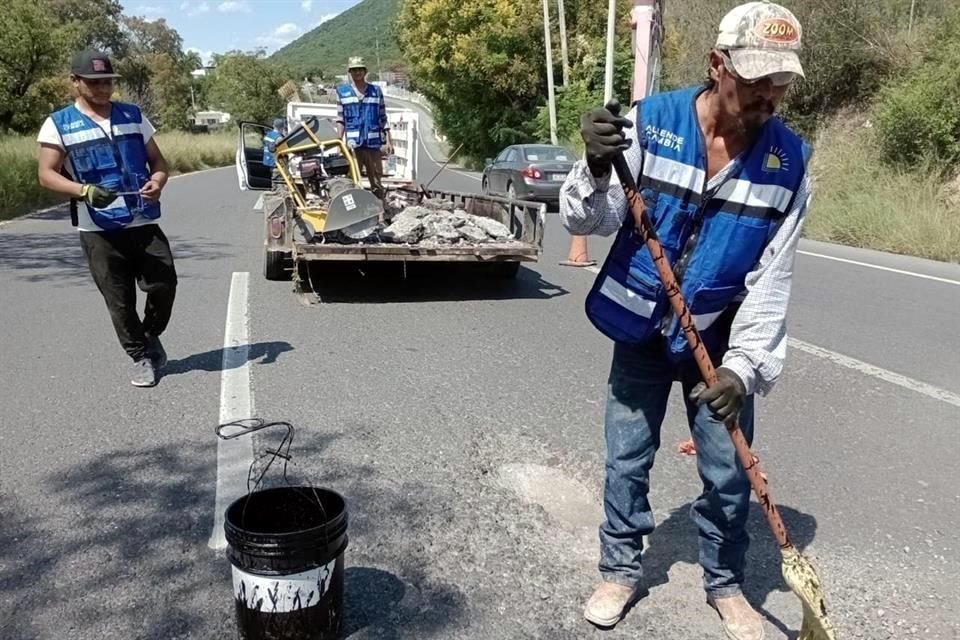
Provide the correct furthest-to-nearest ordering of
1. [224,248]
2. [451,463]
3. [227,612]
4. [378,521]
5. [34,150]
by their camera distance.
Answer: [34,150] < [224,248] < [451,463] < [378,521] < [227,612]

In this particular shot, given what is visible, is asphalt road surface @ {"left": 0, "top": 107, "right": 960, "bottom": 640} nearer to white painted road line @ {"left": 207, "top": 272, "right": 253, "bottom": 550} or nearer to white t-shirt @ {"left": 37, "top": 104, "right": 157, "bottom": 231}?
white painted road line @ {"left": 207, "top": 272, "right": 253, "bottom": 550}

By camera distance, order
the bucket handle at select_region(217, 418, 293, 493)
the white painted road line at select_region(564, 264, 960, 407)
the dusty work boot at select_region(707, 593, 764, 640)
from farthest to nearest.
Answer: the white painted road line at select_region(564, 264, 960, 407), the bucket handle at select_region(217, 418, 293, 493), the dusty work boot at select_region(707, 593, 764, 640)

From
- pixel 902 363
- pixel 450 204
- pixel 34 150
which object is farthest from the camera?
pixel 34 150

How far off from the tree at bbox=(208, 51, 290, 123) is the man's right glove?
205 feet

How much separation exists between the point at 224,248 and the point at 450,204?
11.8 ft

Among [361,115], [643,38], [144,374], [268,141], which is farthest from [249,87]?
[144,374]

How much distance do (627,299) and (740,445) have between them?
59cm

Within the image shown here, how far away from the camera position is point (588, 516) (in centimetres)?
384

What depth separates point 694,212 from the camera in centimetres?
271

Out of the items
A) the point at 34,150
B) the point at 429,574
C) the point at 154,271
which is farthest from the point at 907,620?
the point at 34,150

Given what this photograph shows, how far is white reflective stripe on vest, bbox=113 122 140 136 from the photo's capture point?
5.43 metres

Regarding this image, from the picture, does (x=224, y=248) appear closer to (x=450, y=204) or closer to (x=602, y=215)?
(x=450, y=204)

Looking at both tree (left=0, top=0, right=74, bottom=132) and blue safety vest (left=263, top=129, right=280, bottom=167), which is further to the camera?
tree (left=0, top=0, right=74, bottom=132)

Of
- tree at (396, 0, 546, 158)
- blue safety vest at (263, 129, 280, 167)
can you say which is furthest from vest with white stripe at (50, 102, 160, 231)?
tree at (396, 0, 546, 158)
